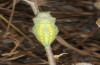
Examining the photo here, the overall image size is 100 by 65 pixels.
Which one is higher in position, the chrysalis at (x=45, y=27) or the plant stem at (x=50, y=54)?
the chrysalis at (x=45, y=27)

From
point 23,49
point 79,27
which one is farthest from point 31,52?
point 79,27

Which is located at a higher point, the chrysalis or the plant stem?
the chrysalis

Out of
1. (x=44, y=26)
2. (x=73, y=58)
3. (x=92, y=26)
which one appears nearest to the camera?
(x=44, y=26)

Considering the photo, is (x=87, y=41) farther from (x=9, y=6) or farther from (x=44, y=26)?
(x=44, y=26)

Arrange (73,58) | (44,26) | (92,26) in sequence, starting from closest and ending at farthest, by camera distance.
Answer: (44,26)
(73,58)
(92,26)

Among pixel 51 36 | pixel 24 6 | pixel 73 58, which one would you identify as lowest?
pixel 51 36

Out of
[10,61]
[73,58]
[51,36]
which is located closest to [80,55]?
[73,58]

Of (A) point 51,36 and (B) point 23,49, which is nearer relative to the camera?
(A) point 51,36

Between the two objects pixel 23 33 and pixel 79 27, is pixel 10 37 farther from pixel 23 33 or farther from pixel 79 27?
pixel 79 27

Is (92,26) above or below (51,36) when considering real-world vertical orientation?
above
